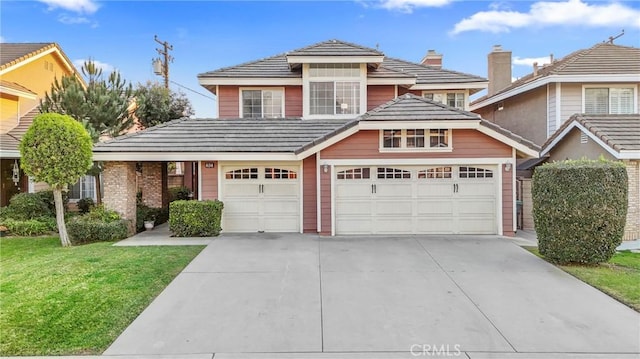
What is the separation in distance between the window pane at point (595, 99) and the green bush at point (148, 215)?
17.2 m

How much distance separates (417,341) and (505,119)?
16790 millimetres

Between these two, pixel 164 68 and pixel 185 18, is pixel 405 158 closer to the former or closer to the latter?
pixel 185 18

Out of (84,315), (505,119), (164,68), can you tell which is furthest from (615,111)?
(164,68)

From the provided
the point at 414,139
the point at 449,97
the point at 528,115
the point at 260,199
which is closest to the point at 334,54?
the point at 414,139

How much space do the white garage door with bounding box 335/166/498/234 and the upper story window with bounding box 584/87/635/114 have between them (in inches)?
269

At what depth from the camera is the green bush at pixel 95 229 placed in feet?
35.8

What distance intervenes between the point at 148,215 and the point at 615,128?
15.8 metres

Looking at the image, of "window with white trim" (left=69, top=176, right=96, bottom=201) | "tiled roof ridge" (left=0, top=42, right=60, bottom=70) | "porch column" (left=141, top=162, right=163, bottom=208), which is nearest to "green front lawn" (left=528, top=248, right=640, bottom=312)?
"porch column" (left=141, top=162, right=163, bottom=208)

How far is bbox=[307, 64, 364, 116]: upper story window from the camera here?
13727 millimetres

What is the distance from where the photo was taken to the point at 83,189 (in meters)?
16.2

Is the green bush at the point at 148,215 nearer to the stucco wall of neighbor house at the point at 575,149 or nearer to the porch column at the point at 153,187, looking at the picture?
the porch column at the point at 153,187

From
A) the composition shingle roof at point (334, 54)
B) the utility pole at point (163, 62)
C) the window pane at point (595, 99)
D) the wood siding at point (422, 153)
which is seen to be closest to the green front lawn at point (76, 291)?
the wood siding at point (422, 153)

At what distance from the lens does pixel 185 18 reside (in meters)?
14.4

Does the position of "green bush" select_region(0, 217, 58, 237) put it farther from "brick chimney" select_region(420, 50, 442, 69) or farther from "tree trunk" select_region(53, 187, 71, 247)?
"brick chimney" select_region(420, 50, 442, 69)
